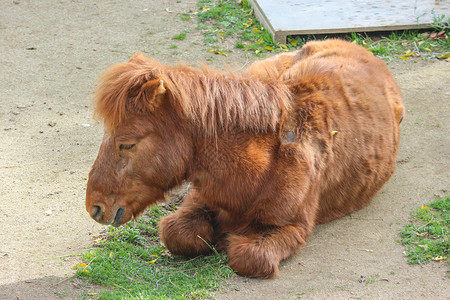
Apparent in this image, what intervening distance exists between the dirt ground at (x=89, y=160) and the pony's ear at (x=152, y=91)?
0.96 metres

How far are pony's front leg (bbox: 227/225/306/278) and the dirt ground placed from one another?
0.10 metres

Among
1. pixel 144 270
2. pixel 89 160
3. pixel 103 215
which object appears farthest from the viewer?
pixel 89 160

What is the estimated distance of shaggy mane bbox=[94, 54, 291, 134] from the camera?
13.1ft

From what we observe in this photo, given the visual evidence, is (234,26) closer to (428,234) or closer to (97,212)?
(428,234)

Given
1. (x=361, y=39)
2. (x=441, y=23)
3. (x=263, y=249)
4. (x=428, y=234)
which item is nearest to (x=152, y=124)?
(x=263, y=249)

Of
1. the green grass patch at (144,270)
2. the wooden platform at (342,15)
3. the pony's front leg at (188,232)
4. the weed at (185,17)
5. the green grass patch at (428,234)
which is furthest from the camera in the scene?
the weed at (185,17)

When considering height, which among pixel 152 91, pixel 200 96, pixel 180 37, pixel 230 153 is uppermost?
pixel 152 91

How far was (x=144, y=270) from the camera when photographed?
424 cm

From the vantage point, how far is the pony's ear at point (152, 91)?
390cm

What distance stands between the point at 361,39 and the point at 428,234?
4.33m

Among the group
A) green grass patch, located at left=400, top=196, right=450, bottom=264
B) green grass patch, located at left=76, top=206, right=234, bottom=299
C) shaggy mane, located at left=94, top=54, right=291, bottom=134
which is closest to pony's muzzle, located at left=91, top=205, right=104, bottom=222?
green grass patch, located at left=76, top=206, right=234, bottom=299

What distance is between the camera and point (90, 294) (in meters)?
3.88

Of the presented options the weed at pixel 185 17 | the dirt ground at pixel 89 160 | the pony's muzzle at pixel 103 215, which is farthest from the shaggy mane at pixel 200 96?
the weed at pixel 185 17

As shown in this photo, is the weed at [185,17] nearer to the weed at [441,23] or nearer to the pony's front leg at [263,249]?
the weed at [441,23]
